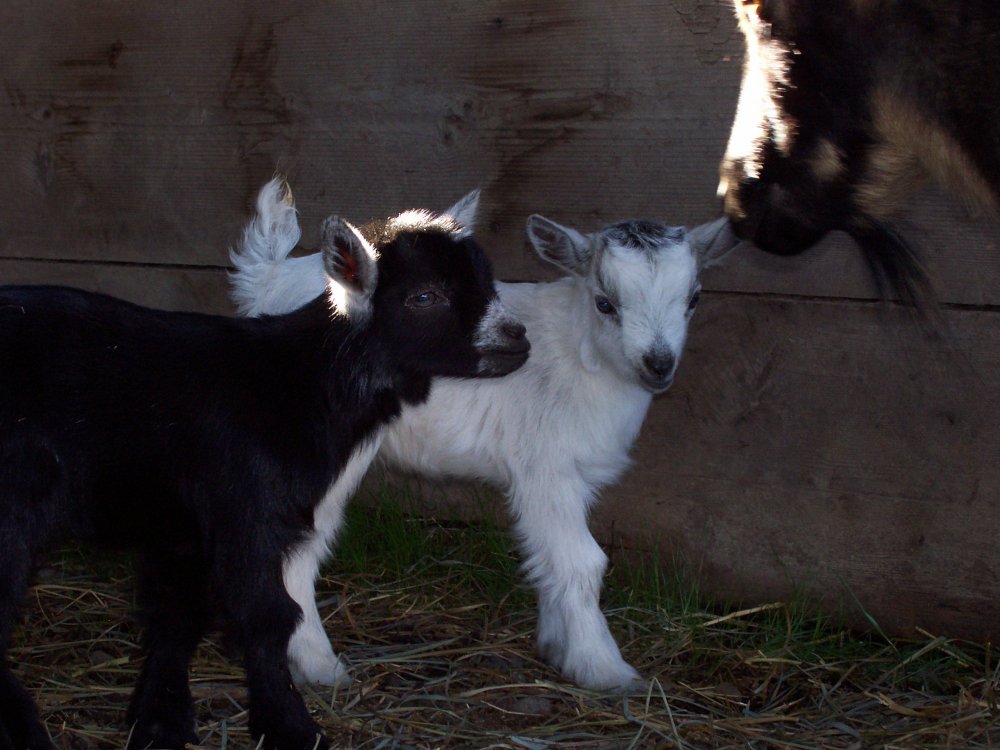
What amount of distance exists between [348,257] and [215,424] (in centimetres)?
51

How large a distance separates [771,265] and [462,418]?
1043 millimetres

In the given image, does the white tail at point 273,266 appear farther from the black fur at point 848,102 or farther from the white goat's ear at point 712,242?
the black fur at point 848,102

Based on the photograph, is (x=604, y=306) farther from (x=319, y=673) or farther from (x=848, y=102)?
(x=319, y=673)

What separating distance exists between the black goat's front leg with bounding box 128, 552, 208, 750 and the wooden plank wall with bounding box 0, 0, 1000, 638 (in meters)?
1.42

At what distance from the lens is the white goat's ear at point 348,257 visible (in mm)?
2732

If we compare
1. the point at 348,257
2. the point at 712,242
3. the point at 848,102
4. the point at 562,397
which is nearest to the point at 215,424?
the point at 348,257

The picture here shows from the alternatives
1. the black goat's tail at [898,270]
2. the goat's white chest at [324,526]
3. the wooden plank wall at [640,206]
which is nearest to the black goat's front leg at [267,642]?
the goat's white chest at [324,526]

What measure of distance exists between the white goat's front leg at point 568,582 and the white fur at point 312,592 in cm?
51

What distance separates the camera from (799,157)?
2.89 metres

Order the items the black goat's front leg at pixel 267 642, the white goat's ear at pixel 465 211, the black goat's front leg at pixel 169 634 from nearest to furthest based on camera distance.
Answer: the black goat's front leg at pixel 267 642 → the black goat's front leg at pixel 169 634 → the white goat's ear at pixel 465 211

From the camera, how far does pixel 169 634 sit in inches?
114

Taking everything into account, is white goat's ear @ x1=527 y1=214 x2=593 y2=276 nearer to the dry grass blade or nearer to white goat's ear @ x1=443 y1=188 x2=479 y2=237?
white goat's ear @ x1=443 y1=188 x2=479 y2=237

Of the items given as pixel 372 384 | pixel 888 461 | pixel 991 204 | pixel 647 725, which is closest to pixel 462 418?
pixel 372 384

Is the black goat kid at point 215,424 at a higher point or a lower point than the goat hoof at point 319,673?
higher
